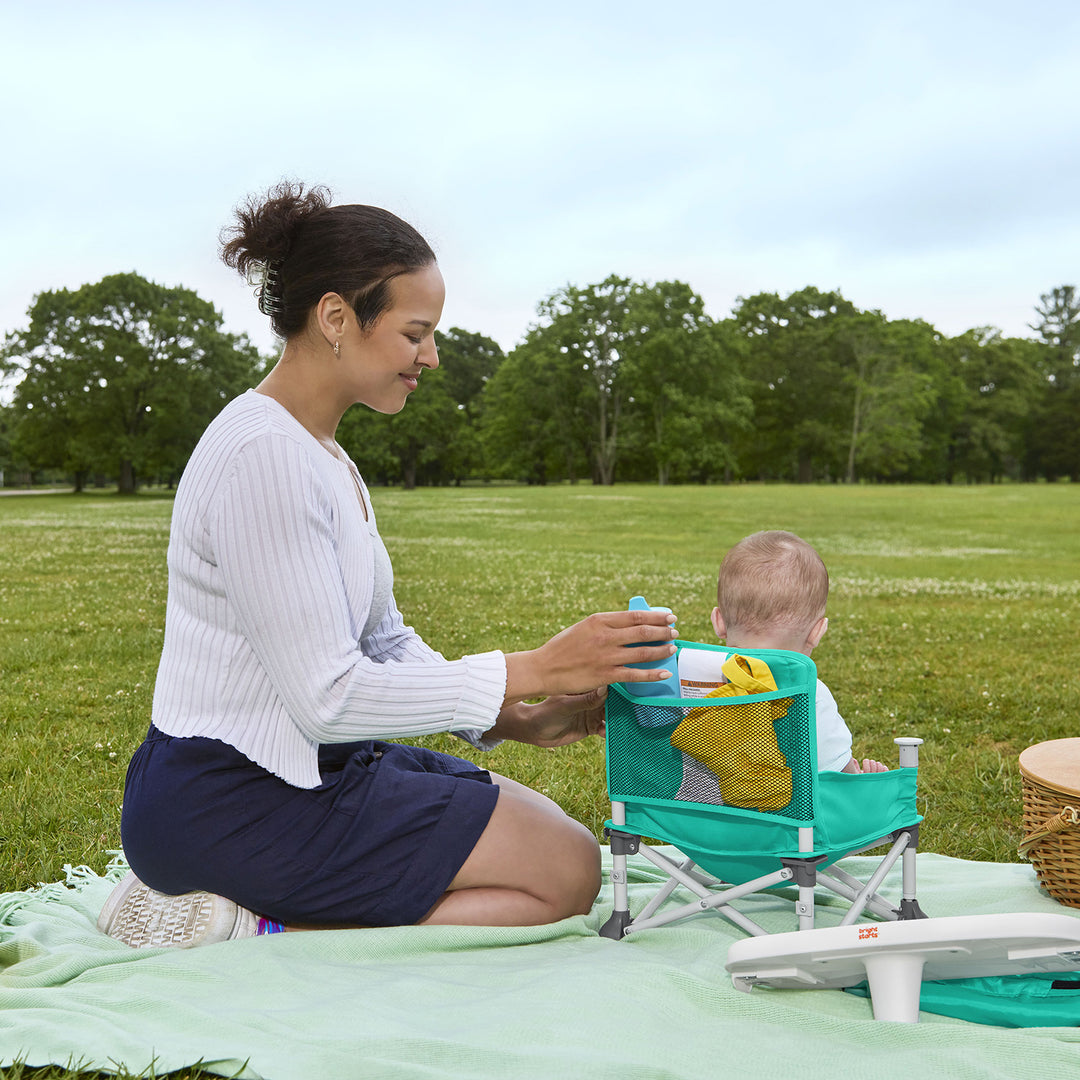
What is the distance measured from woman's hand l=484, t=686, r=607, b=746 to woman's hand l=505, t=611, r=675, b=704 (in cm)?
57

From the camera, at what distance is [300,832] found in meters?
2.66

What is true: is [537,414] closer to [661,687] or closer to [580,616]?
[580,616]

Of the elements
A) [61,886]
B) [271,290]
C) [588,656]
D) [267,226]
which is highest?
[267,226]

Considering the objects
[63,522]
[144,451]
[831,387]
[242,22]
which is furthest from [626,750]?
[831,387]

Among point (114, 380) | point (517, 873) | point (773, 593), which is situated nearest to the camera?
point (517, 873)

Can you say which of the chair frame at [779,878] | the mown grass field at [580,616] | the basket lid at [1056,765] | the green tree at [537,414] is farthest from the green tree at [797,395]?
the chair frame at [779,878]

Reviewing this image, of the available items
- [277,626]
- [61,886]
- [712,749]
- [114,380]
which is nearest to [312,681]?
[277,626]

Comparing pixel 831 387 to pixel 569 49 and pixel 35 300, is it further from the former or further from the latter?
pixel 569 49

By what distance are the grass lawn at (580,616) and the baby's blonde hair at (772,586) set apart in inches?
62.2

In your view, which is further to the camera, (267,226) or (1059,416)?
(1059,416)

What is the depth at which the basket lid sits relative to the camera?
3.23 meters

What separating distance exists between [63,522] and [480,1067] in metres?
28.5

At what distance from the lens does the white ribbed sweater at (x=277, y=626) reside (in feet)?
8.05

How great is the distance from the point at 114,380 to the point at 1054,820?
56.6m
